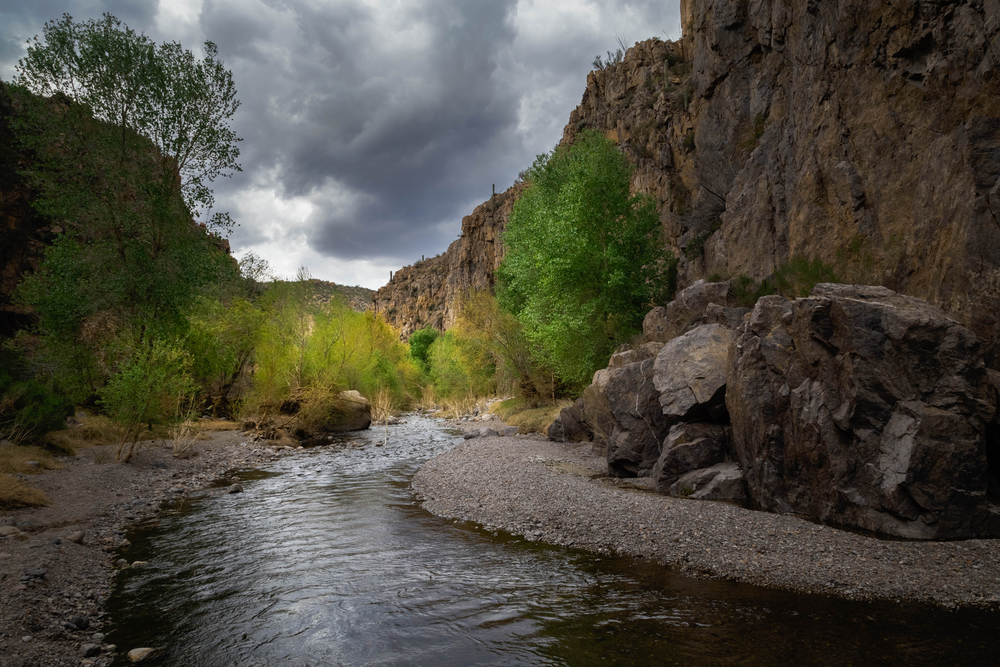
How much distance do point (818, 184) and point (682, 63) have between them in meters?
34.1

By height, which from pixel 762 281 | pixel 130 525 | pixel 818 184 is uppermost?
pixel 818 184

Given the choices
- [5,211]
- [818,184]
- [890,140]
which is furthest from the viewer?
[5,211]

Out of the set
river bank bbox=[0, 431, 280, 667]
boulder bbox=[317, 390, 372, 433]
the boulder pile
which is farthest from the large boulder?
boulder bbox=[317, 390, 372, 433]

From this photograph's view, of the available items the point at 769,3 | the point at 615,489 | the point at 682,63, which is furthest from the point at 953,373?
the point at 682,63

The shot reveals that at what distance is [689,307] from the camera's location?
15.5 meters

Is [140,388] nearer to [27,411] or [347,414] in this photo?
[27,411]

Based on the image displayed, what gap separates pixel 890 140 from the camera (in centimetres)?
1153

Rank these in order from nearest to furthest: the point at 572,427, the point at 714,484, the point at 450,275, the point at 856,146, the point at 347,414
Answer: the point at 714,484
the point at 856,146
the point at 572,427
the point at 347,414
the point at 450,275

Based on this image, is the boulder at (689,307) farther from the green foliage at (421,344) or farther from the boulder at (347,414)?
the green foliage at (421,344)

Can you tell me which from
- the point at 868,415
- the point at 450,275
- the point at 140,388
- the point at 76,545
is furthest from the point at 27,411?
the point at 450,275

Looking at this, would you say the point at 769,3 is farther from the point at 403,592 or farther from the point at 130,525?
the point at 130,525

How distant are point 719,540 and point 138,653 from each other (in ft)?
25.8

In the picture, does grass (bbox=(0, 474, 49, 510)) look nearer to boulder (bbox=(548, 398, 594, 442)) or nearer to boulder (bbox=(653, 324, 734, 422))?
boulder (bbox=(653, 324, 734, 422))

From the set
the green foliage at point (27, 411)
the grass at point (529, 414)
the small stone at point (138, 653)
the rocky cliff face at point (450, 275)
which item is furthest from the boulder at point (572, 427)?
the rocky cliff face at point (450, 275)
